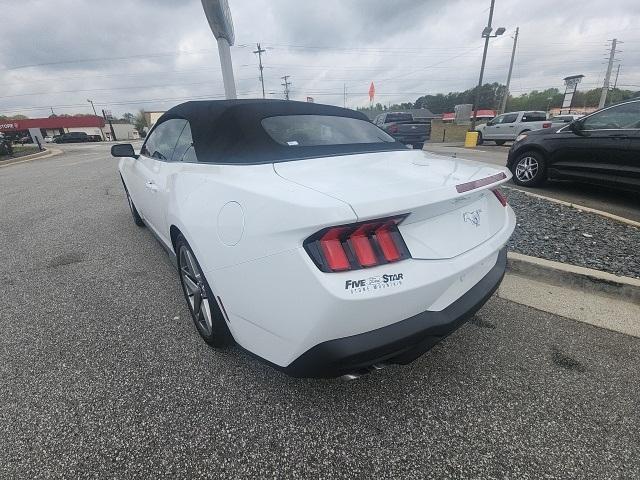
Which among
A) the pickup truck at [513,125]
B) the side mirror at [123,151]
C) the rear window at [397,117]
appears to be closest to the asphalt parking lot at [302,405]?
the side mirror at [123,151]

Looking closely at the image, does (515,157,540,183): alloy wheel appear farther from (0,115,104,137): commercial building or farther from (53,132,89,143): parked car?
(0,115,104,137): commercial building

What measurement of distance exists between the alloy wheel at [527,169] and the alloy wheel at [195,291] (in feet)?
19.6

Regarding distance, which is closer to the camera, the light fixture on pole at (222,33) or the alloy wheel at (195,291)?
the alloy wheel at (195,291)

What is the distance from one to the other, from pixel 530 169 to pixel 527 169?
0.05 metres

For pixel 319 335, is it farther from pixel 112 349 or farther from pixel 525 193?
pixel 525 193

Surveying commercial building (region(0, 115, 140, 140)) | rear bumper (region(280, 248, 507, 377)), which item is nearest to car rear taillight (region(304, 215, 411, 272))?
rear bumper (region(280, 248, 507, 377))

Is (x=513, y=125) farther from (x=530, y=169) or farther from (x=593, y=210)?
→ (x=593, y=210)

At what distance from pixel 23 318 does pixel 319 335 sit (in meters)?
2.66

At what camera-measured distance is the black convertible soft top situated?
1980mm

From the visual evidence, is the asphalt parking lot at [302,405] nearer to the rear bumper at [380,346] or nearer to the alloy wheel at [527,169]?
the rear bumper at [380,346]

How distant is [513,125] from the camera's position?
55.9 feet

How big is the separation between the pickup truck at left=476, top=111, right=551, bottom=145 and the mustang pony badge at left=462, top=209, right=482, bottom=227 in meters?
16.9

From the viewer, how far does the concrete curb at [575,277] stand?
2.73 metres

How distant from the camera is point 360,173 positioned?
171 cm
